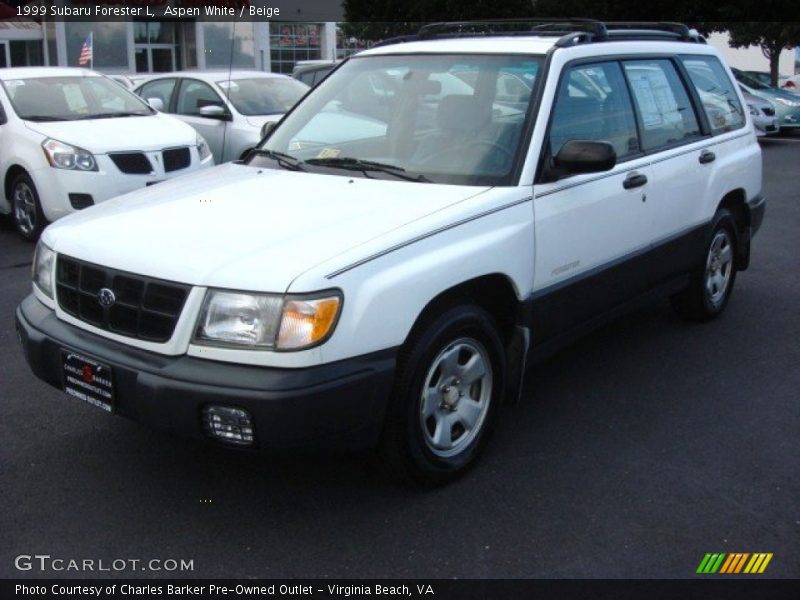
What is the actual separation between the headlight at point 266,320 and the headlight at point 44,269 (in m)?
0.98

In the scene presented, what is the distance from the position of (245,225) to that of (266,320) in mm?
578

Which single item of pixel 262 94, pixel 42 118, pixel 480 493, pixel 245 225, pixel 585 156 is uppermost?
pixel 585 156

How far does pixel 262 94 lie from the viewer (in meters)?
11.5

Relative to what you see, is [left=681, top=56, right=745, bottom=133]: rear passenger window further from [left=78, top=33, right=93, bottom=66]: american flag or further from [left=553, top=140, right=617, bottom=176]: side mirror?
[left=78, top=33, right=93, bottom=66]: american flag

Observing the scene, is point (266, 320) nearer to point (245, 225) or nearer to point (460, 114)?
point (245, 225)

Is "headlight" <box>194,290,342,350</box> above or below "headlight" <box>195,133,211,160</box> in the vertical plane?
above

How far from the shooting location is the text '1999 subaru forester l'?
130 inches

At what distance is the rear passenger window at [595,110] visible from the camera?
445 cm

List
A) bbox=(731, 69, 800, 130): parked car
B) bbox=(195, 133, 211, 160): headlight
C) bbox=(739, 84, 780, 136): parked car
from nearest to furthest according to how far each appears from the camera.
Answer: bbox=(195, 133, 211, 160): headlight < bbox=(739, 84, 780, 136): parked car < bbox=(731, 69, 800, 130): parked car

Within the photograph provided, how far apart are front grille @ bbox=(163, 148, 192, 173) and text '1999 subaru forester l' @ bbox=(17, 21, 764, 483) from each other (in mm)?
4241

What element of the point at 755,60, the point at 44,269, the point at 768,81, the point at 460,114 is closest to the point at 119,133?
the point at 44,269

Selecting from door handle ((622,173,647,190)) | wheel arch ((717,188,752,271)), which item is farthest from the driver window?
door handle ((622,173,647,190))

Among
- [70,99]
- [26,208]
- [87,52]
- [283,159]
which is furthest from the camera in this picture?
[87,52]

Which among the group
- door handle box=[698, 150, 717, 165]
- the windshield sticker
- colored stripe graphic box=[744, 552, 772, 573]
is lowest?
colored stripe graphic box=[744, 552, 772, 573]
